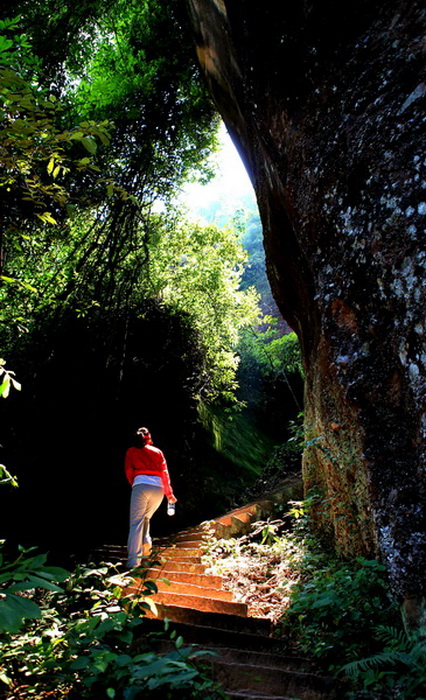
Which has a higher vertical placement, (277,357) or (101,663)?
(277,357)

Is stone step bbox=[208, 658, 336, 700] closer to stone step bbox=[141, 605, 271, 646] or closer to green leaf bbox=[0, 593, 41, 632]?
stone step bbox=[141, 605, 271, 646]

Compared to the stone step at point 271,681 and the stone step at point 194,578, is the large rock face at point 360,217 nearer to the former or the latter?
the stone step at point 271,681

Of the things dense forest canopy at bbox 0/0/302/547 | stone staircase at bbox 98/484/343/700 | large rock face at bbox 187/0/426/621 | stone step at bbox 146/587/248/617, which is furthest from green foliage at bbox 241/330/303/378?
stone step at bbox 146/587/248/617

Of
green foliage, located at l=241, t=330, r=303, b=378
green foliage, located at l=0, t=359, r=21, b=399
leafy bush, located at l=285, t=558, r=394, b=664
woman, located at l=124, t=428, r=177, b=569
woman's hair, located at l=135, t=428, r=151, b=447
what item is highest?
green foliage, located at l=241, t=330, r=303, b=378

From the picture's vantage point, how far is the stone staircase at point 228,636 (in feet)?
7.82

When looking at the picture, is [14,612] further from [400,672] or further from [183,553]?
[183,553]

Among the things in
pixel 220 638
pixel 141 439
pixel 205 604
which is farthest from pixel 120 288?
pixel 220 638

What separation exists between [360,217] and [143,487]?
13.2ft

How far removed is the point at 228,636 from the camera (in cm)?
320

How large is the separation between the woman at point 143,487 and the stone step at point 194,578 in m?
0.38

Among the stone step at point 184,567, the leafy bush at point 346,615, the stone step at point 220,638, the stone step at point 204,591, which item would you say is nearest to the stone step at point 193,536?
the stone step at point 184,567

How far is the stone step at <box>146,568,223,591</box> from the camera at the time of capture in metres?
4.59

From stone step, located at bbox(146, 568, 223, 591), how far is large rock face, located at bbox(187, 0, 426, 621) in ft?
4.77

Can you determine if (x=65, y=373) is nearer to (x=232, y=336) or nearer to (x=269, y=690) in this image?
(x=232, y=336)
